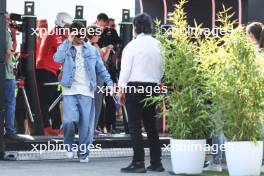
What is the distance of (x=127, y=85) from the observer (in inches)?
364

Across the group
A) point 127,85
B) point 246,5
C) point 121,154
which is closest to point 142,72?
point 127,85

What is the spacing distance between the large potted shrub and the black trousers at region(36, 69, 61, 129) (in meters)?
3.40

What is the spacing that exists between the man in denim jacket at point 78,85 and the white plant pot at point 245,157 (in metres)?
2.28

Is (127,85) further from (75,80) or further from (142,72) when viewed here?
(75,80)

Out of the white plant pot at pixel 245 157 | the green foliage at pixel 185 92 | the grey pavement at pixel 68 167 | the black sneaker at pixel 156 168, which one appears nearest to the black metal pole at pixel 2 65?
the grey pavement at pixel 68 167

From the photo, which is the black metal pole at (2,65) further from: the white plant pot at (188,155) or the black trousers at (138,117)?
the white plant pot at (188,155)

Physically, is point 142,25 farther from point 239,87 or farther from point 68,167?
point 68,167

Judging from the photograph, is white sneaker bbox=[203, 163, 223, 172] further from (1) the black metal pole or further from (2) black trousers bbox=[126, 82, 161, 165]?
(1) the black metal pole

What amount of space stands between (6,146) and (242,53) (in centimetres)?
365

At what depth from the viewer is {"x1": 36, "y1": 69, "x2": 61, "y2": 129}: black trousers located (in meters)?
12.1

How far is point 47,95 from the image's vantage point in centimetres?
1222

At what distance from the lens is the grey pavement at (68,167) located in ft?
29.9

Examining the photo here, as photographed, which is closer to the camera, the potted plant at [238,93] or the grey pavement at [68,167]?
the potted plant at [238,93]

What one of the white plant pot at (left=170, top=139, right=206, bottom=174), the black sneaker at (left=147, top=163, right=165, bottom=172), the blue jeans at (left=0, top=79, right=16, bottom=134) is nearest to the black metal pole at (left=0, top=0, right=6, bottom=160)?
the blue jeans at (left=0, top=79, right=16, bottom=134)
